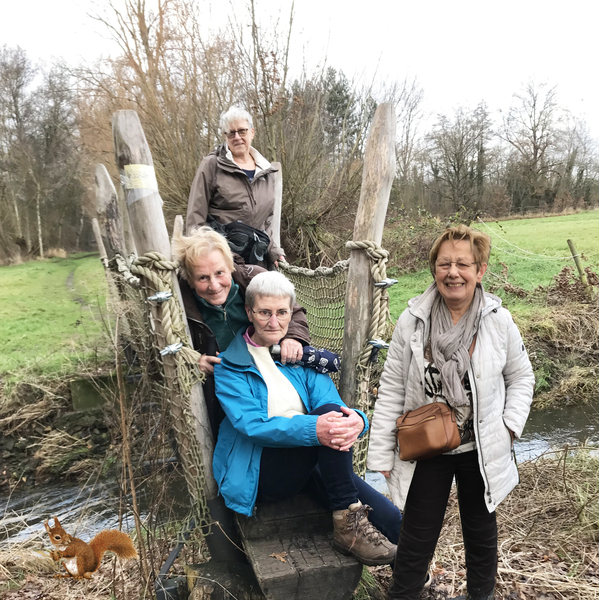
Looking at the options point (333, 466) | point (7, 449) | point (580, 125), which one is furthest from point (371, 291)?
point (580, 125)

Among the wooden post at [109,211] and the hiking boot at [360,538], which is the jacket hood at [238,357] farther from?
the wooden post at [109,211]

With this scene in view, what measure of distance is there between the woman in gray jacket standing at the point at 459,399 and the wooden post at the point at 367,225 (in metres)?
0.49

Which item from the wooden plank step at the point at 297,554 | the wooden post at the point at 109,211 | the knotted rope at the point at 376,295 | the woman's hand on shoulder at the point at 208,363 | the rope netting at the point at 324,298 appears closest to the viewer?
the wooden plank step at the point at 297,554

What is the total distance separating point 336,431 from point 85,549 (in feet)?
4.01

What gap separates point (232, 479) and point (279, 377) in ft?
1.28

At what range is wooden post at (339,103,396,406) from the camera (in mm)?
2129

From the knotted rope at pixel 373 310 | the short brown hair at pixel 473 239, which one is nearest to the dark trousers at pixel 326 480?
the knotted rope at pixel 373 310

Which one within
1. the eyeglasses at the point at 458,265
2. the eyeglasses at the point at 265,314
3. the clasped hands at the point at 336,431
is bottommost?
the clasped hands at the point at 336,431

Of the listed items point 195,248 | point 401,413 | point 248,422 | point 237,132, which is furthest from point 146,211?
point 401,413

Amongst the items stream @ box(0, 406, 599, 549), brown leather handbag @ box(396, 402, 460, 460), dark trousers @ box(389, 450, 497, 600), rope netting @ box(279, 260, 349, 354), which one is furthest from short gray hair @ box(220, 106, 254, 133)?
stream @ box(0, 406, 599, 549)

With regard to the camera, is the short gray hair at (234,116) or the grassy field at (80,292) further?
the grassy field at (80,292)

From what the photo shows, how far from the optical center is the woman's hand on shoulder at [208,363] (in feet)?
6.68

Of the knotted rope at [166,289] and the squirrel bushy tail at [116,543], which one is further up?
the knotted rope at [166,289]

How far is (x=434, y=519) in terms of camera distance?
1.67m
